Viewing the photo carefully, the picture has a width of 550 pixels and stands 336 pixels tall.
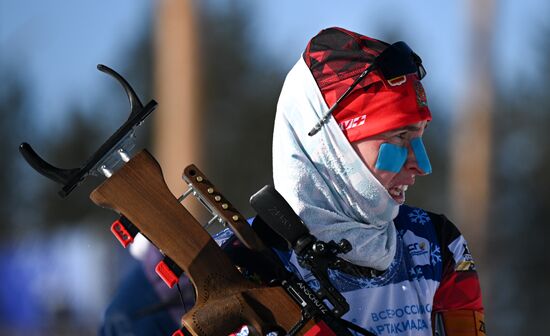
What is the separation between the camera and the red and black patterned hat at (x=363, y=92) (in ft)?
9.64

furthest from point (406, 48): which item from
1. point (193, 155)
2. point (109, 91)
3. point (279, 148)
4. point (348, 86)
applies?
point (109, 91)

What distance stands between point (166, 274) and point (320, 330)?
41cm

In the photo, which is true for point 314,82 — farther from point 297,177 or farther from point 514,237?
point 514,237

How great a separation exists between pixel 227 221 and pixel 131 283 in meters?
0.28

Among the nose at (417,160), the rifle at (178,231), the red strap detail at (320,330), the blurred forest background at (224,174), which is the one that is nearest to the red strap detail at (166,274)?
the rifle at (178,231)

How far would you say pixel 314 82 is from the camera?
3006 mm

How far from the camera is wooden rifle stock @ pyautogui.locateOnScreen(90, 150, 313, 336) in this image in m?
2.50

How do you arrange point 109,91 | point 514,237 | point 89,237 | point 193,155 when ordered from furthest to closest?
point 109,91, point 514,237, point 89,237, point 193,155

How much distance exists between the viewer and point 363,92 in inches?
116

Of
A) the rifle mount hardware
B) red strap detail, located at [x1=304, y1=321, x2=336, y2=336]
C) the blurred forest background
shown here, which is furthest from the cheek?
the blurred forest background

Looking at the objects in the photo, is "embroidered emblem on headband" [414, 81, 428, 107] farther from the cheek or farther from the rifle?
the rifle

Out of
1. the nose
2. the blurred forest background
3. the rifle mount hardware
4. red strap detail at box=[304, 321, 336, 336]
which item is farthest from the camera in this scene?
the blurred forest background

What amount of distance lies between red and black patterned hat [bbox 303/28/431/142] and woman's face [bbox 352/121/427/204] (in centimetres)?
2

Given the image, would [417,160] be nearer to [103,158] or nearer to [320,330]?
[320,330]
